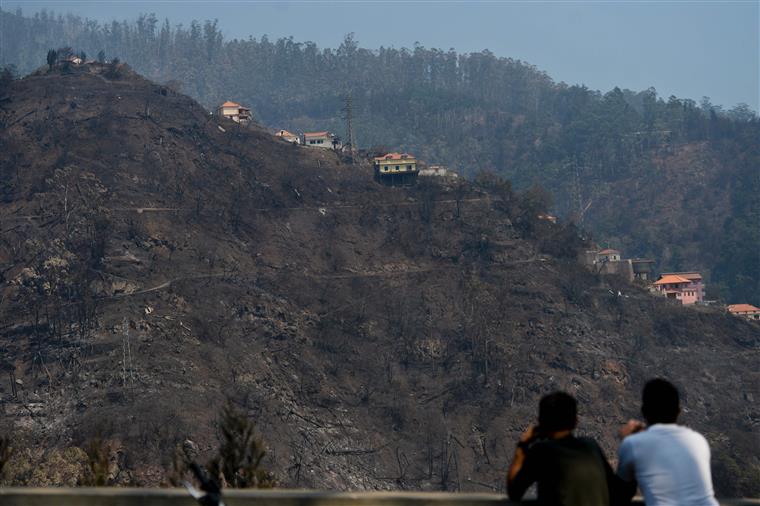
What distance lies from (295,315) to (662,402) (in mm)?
48302

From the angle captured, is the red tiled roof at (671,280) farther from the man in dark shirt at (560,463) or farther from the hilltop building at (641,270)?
the man in dark shirt at (560,463)

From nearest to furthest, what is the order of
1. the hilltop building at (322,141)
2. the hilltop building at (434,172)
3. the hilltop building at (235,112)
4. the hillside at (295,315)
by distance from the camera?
the hillside at (295,315) < the hilltop building at (434,172) < the hilltop building at (322,141) < the hilltop building at (235,112)

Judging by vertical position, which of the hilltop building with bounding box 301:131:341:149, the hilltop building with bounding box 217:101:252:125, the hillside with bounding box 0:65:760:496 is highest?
the hilltop building with bounding box 217:101:252:125

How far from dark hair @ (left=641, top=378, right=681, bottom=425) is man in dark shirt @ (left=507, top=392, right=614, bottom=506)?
346 mm

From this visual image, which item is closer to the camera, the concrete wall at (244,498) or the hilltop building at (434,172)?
the concrete wall at (244,498)

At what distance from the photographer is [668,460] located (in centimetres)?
461

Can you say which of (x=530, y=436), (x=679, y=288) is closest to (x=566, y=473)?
(x=530, y=436)

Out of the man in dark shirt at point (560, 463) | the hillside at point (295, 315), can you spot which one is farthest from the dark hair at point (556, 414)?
the hillside at point (295, 315)

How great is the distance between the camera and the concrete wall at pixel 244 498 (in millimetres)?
5285

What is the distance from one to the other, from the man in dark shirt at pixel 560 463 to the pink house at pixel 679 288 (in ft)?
224

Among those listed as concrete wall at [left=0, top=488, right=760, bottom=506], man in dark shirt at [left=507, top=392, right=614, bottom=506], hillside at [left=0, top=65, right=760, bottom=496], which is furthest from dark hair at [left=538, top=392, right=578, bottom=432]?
hillside at [left=0, top=65, right=760, bottom=496]

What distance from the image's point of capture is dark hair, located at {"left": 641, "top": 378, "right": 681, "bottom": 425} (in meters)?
4.70

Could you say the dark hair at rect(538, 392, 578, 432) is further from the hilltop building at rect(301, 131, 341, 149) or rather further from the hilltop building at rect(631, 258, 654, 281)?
the hilltop building at rect(301, 131, 341, 149)

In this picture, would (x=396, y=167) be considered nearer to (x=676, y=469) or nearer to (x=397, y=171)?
(x=397, y=171)
